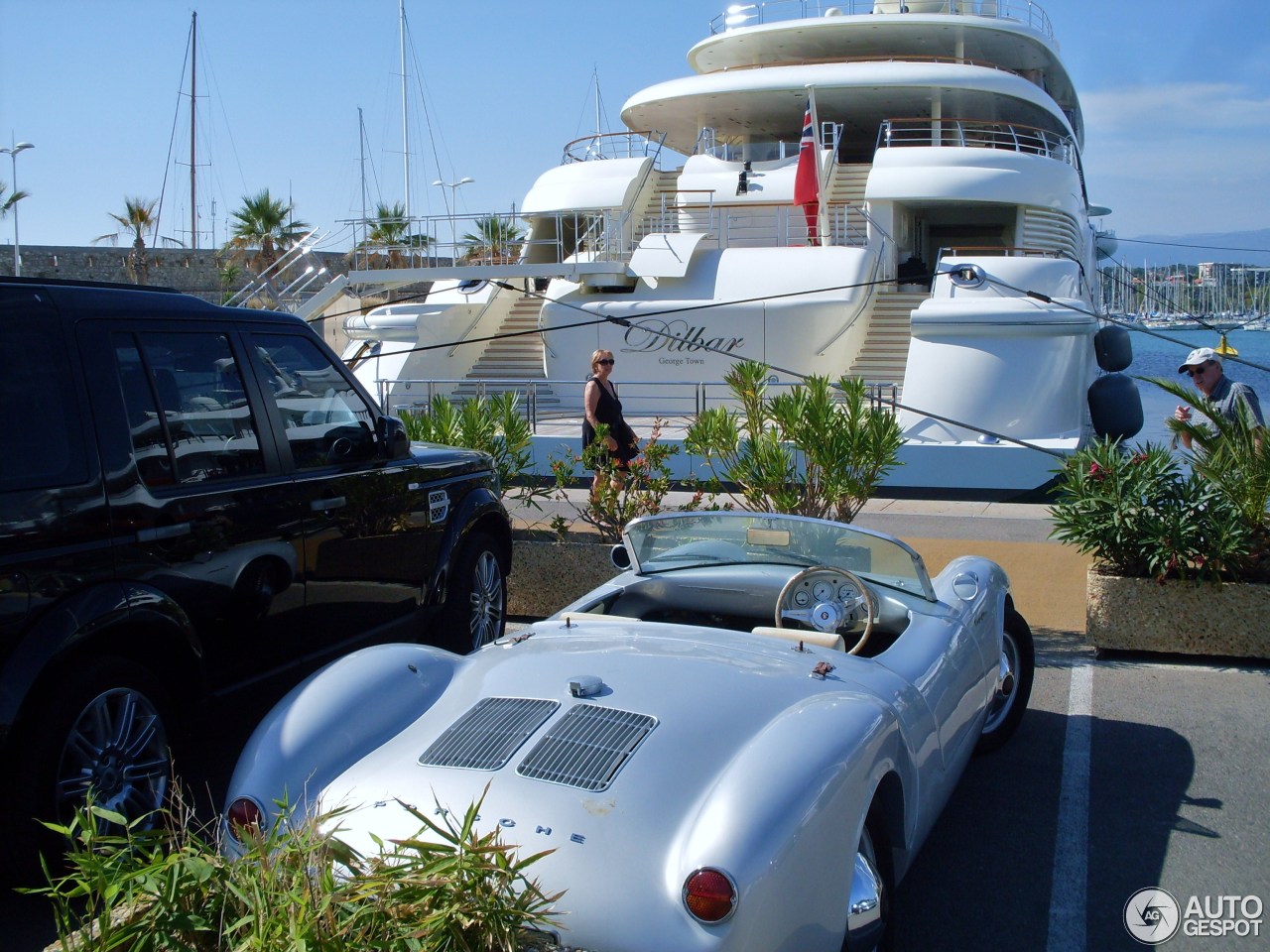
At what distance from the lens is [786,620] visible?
Answer: 4.26 meters

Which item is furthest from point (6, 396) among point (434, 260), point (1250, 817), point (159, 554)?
point (434, 260)

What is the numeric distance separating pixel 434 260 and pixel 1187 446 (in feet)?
39.0

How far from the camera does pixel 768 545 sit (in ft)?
14.7

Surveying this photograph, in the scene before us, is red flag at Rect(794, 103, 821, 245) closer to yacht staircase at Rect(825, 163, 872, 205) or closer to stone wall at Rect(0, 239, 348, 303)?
yacht staircase at Rect(825, 163, 872, 205)

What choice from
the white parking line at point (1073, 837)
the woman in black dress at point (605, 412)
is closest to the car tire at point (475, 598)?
the woman in black dress at point (605, 412)

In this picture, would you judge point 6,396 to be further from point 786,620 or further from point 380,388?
point 380,388

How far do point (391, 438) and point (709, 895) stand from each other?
138 inches

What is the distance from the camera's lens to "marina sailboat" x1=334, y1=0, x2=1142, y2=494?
13000 mm

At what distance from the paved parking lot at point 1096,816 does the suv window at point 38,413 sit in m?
1.21

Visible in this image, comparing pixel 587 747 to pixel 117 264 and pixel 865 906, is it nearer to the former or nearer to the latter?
pixel 865 906

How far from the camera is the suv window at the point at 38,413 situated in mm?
3746

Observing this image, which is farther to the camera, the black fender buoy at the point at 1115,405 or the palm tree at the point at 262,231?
the palm tree at the point at 262,231

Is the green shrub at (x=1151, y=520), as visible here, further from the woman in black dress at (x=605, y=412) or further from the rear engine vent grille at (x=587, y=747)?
the rear engine vent grille at (x=587, y=747)

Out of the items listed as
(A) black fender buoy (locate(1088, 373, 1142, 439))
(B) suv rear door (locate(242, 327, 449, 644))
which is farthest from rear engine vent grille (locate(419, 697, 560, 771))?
(A) black fender buoy (locate(1088, 373, 1142, 439))
